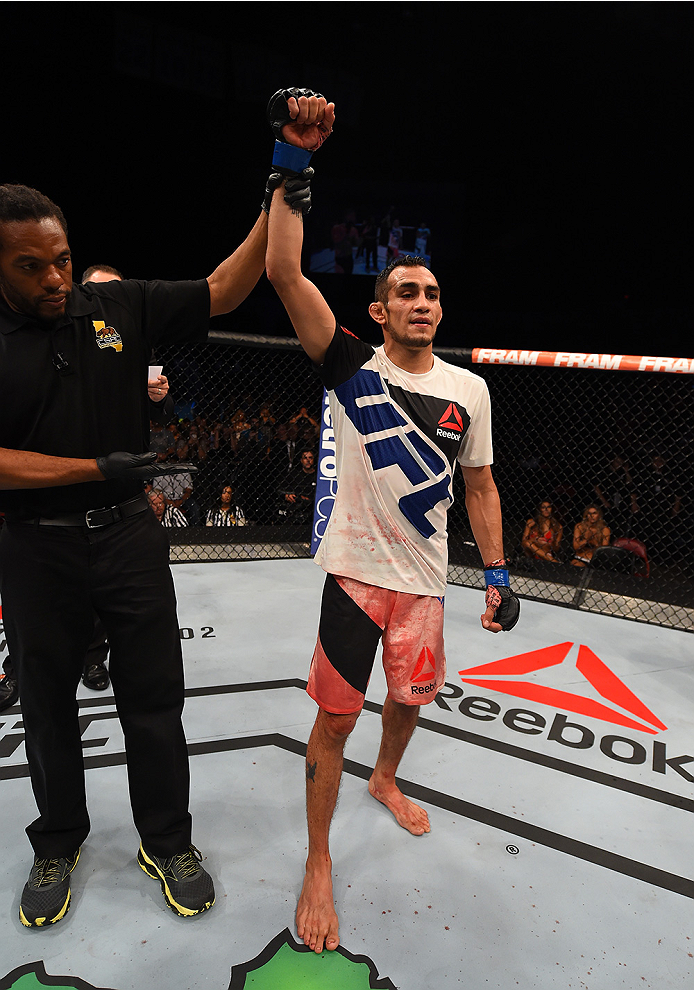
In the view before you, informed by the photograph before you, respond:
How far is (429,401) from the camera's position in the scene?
5.00 ft

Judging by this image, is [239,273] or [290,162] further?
[239,273]

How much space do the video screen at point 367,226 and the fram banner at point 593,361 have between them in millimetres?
6973

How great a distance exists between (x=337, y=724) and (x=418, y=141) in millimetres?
10587

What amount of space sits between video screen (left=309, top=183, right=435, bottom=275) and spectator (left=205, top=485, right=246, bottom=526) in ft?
20.7

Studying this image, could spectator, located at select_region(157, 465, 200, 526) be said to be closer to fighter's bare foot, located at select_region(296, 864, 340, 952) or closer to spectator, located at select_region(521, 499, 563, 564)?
Result: spectator, located at select_region(521, 499, 563, 564)

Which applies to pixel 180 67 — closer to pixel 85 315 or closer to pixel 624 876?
pixel 85 315

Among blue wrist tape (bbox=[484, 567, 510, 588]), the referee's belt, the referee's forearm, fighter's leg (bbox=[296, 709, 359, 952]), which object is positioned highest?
the referee's forearm

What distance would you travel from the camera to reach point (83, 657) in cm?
144

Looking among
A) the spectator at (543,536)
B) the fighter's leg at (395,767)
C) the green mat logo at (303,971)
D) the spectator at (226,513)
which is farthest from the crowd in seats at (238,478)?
the green mat logo at (303,971)

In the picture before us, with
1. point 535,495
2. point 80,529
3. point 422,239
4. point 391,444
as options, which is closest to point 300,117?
point 391,444

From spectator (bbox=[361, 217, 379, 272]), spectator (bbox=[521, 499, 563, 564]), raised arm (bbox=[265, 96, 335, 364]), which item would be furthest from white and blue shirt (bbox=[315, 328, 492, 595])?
spectator (bbox=[361, 217, 379, 272])

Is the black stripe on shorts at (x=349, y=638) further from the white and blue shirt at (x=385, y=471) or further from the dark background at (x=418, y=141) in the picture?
the dark background at (x=418, y=141)

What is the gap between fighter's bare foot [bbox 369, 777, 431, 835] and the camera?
1.72 m

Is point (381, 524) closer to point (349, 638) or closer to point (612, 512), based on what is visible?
point (349, 638)
